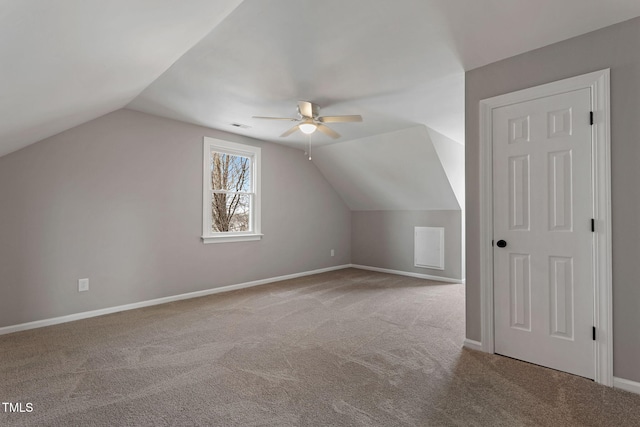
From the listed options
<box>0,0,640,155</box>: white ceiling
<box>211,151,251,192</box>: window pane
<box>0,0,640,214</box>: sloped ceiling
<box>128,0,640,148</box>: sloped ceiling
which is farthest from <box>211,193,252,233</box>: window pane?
<box>0,0,640,155</box>: white ceiling

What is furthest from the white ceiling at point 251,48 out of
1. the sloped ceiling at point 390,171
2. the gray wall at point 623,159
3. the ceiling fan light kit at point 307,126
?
the sloped ceiling at point 390,171

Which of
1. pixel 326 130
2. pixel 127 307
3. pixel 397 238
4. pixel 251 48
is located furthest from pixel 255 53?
pixel 397 238

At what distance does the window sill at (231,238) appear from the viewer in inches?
180

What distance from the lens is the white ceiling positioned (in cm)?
157

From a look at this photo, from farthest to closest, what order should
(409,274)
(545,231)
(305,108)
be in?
(409,274) < (305,108) < (545,231)

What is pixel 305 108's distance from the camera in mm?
3279

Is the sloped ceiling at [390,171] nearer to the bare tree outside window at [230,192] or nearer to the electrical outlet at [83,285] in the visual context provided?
the bare tree outside window at [230,192]

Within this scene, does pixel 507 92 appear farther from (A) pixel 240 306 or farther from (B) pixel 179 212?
(B) pixel 179 212

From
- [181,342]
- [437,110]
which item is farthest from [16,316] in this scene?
[437,110]

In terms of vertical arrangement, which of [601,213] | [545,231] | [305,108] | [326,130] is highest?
[305,108]

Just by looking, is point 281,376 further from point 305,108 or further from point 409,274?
point 409,274

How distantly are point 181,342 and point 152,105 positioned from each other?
8.86 ft

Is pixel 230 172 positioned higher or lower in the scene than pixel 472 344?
higher

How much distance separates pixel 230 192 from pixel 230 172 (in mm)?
347
